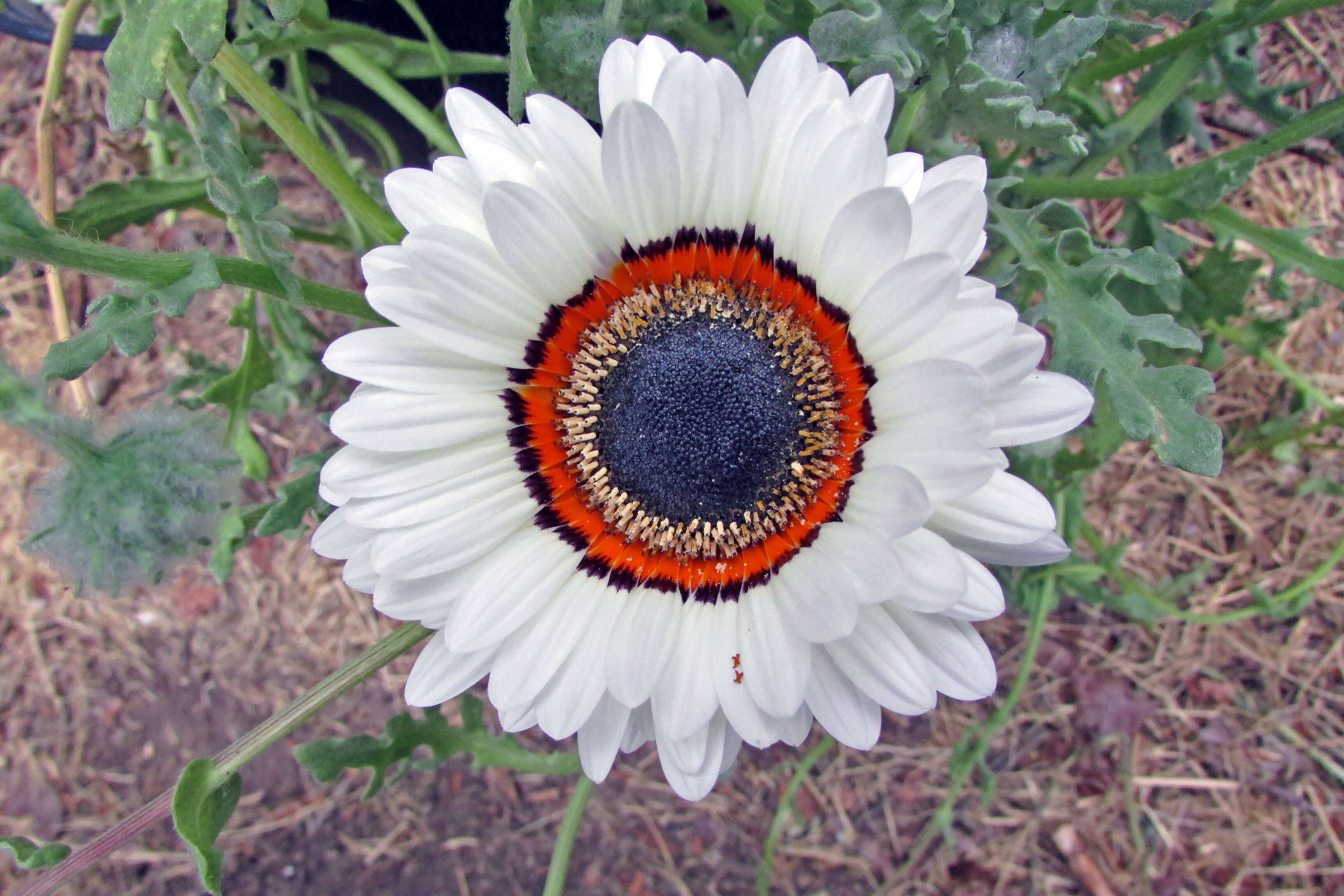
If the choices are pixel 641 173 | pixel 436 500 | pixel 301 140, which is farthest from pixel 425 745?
pixel 641 173

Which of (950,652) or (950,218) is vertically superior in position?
(950,218)

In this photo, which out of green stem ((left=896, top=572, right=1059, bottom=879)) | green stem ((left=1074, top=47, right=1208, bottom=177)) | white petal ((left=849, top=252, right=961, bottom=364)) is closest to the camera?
white petal ((left=849, top=252, right=961, bottom=364))

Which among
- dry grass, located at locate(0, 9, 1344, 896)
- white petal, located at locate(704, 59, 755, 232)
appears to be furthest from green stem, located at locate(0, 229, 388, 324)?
dry grass, located at locate(0, 9, 1344, 896)

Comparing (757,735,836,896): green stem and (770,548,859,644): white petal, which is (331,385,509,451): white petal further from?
(757,735,836,896): green stem

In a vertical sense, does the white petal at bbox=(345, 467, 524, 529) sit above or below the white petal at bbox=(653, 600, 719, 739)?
above

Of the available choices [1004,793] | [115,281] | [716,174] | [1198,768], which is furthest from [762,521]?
[1198,768]

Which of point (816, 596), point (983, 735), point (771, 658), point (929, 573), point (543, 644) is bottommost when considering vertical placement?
point (983, 735)

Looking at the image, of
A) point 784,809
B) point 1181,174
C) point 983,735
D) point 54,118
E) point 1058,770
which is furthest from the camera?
point 1058,770

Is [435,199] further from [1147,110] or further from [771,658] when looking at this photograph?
[1147,110]
